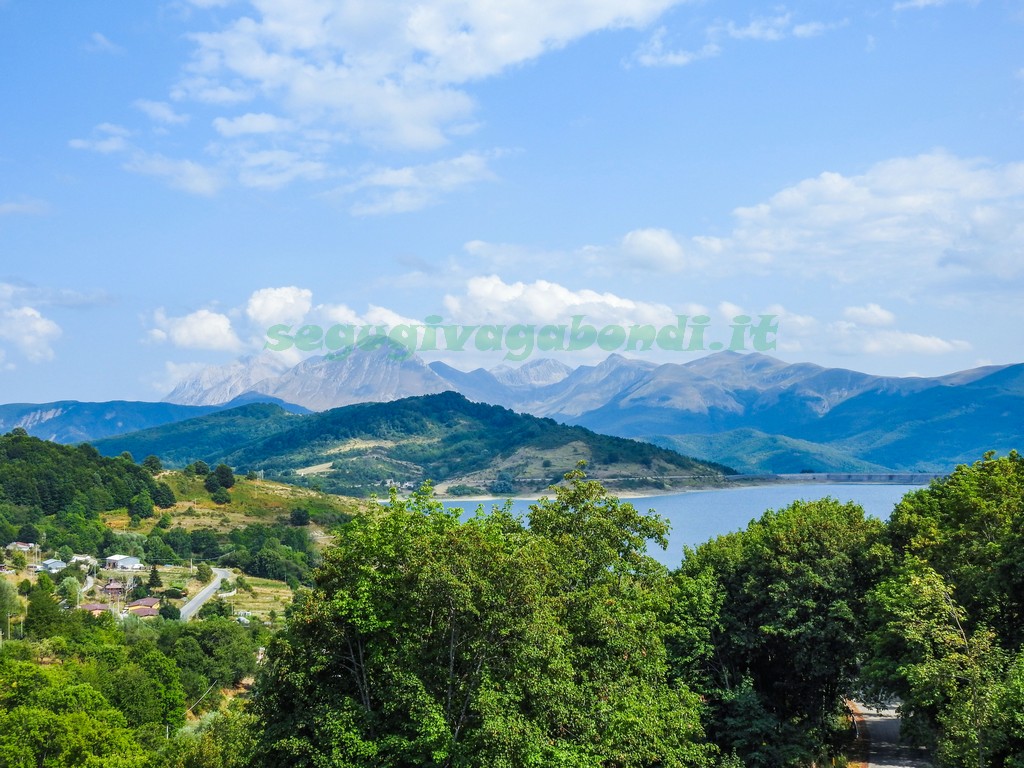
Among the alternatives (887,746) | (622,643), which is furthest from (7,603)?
(887,746)

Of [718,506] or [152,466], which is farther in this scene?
[718,506]

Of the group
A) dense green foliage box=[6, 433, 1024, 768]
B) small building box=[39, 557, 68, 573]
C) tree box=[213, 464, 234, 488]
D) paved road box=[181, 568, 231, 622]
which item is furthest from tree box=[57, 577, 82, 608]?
tree box=[213, 464, 234, 488]

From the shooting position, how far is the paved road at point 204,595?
70.1 metres

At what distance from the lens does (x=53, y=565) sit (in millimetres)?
81250

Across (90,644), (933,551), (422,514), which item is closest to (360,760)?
(422,514)

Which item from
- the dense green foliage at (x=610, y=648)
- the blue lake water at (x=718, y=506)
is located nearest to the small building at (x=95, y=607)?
the dense green foliage at (x=610, y=648)

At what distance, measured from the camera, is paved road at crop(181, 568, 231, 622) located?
7012cm

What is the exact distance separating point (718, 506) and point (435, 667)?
137251 millimetres

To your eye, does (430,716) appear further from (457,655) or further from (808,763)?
(808,763)

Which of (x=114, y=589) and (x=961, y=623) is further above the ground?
(x=961, y=623)

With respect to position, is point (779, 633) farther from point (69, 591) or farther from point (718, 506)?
point (718, 506)

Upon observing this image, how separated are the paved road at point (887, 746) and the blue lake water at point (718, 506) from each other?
3673 cm

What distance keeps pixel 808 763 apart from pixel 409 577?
15.3 meters

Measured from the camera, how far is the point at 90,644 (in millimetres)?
46406
